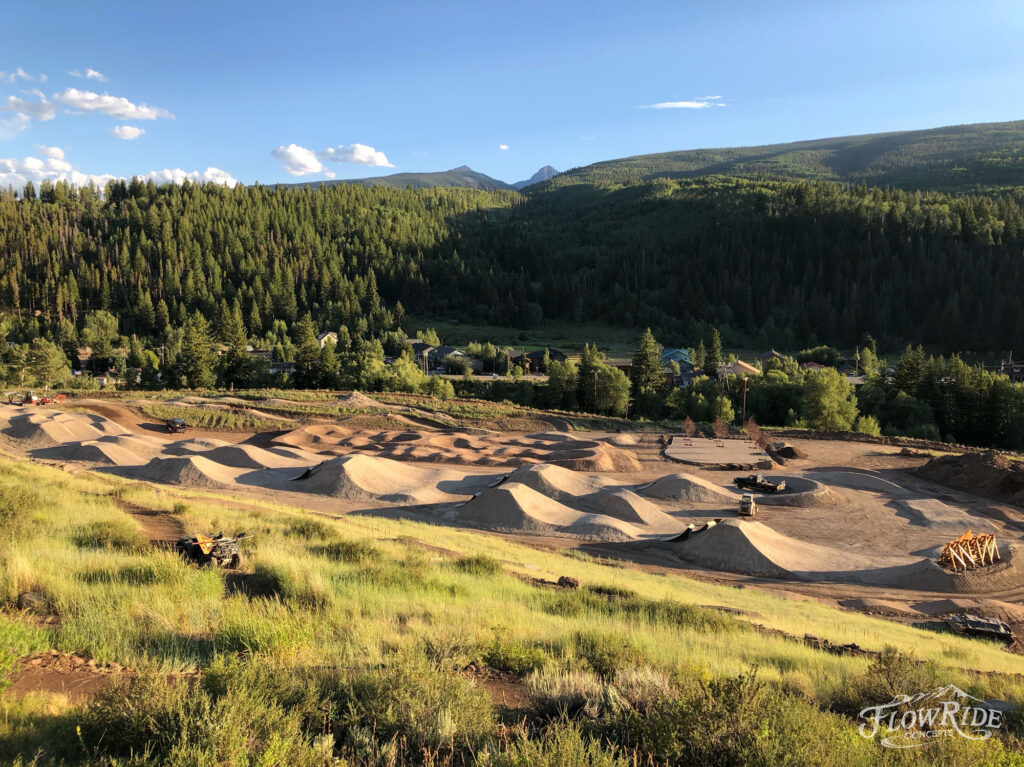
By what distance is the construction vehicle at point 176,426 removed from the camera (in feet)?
169

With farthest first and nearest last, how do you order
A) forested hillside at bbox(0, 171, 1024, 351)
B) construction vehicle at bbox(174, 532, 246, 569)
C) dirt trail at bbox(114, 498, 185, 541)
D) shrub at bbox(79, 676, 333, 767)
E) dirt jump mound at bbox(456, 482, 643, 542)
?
forested hillside at bbox(0, 171, 1024, 351) → dirt jump mound at bbox(456, 482, 643, 542) → dirt trail at bbox(114, 498, 185, 541) → construction vehicle at bbox(174, 532, 246, 569) → shrub at bbox(79, 676, 333, 767)

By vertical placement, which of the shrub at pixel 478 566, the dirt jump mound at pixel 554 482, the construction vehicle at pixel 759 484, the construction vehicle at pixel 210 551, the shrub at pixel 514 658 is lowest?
the construction vehicle at pixel 759 484

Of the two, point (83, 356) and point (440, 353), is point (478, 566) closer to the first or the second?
point (440, 353)

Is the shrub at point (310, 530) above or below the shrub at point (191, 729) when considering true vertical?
below

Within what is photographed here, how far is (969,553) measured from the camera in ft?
81.7

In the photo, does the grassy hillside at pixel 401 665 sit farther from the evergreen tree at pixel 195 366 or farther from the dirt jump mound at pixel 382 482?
the evergreen tree at pixel 195 366

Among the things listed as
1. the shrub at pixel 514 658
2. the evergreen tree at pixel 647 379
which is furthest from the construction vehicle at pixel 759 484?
the shrub at pixel 514 658

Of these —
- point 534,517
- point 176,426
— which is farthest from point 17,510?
point 176,426

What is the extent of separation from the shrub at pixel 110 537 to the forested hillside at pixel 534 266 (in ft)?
354

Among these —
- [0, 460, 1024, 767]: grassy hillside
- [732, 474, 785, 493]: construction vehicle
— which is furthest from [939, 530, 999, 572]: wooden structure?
[732, 474, 785, 493]: construction vehicle

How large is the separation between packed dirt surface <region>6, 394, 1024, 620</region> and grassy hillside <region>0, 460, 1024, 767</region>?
270 inches

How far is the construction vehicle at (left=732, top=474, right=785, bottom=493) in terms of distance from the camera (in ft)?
121

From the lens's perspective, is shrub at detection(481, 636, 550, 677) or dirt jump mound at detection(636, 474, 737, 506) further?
dirt jump mound at detection(636, 474, 737, 506)

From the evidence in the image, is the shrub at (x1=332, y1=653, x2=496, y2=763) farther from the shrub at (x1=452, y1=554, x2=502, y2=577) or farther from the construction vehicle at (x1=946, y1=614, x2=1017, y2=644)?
the construction vehicle at (x1=946, y1=614, x2=1017, y2=644)
